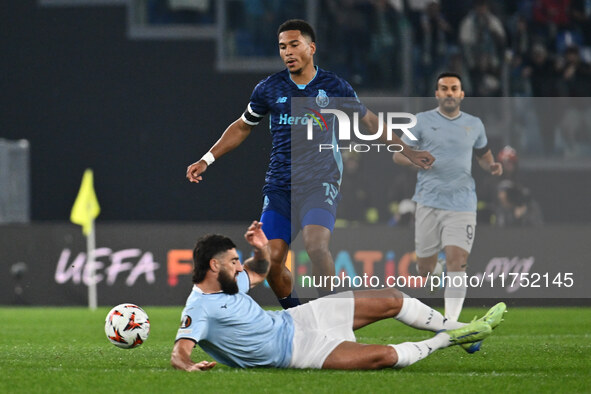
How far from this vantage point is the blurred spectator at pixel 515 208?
1324 cm

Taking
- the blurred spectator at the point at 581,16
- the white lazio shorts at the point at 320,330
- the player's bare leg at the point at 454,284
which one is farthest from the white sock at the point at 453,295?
the blurred spectator at the point at 581,16

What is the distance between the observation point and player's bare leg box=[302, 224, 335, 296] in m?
7.11

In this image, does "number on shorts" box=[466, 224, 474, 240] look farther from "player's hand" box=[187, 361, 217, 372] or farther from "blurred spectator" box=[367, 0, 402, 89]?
"blurred spectator" box=[367, 0, 402, 89]

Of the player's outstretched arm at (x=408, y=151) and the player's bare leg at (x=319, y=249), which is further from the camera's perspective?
the player's outstretched arm at (x=408, y=151)

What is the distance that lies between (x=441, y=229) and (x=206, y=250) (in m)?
3.52

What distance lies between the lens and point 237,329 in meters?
5.76

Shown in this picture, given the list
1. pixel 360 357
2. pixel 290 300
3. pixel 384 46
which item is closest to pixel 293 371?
pixel 360 357

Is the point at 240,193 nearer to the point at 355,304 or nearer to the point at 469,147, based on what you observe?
the point at 469,147

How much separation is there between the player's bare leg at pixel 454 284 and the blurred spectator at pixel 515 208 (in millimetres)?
4639

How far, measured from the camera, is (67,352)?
24.5ft

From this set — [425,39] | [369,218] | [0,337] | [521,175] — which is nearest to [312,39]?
[0,337]

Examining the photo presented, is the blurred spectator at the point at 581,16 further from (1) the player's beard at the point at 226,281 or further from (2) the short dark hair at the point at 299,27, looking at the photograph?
(1) the player's beard at the point at 226,281

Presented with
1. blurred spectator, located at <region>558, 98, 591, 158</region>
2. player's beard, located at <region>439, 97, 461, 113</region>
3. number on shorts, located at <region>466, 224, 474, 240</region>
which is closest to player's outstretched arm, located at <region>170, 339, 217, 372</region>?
number on shorts, located at <region>466, 224, 474, 240</region>

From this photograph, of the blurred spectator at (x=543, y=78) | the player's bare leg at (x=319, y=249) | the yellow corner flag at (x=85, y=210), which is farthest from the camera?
the blurred spectator at (x=543, y=78)
